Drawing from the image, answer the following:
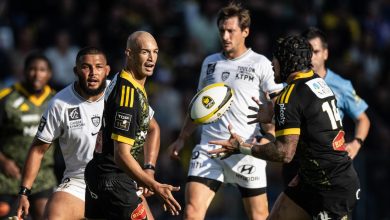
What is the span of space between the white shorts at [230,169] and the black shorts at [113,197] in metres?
1.97

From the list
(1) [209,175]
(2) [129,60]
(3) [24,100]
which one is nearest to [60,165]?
(3) [24,100]

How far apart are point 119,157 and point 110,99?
556 mm

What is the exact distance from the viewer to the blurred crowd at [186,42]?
14891 millimetres

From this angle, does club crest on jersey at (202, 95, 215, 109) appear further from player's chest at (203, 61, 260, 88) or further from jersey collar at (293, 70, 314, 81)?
jersey collar at (293, 70, 314, 81)

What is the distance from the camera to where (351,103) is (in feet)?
35.0

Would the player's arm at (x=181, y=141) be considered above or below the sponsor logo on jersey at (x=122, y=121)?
below

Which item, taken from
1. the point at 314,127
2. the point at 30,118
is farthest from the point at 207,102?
the point at 30,118

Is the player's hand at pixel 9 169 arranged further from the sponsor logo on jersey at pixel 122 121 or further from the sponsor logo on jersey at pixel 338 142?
the sponsor logo on jersey at pixel 338 142

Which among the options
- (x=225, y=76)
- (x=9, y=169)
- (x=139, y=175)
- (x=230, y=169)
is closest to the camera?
(x=139, y=175)

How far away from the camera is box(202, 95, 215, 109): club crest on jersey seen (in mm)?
9211

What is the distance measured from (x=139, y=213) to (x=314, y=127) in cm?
177

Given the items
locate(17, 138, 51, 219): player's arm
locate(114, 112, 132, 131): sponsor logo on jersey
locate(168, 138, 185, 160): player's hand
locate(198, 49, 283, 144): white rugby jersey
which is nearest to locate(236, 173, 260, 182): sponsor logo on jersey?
locate(198, 49, 283, 144): white rugby jersey

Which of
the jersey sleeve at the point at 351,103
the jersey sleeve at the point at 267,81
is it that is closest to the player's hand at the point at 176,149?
the jersey sleeve at the point at 267,81

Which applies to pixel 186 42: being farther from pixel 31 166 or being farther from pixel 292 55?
pixel 292 55
